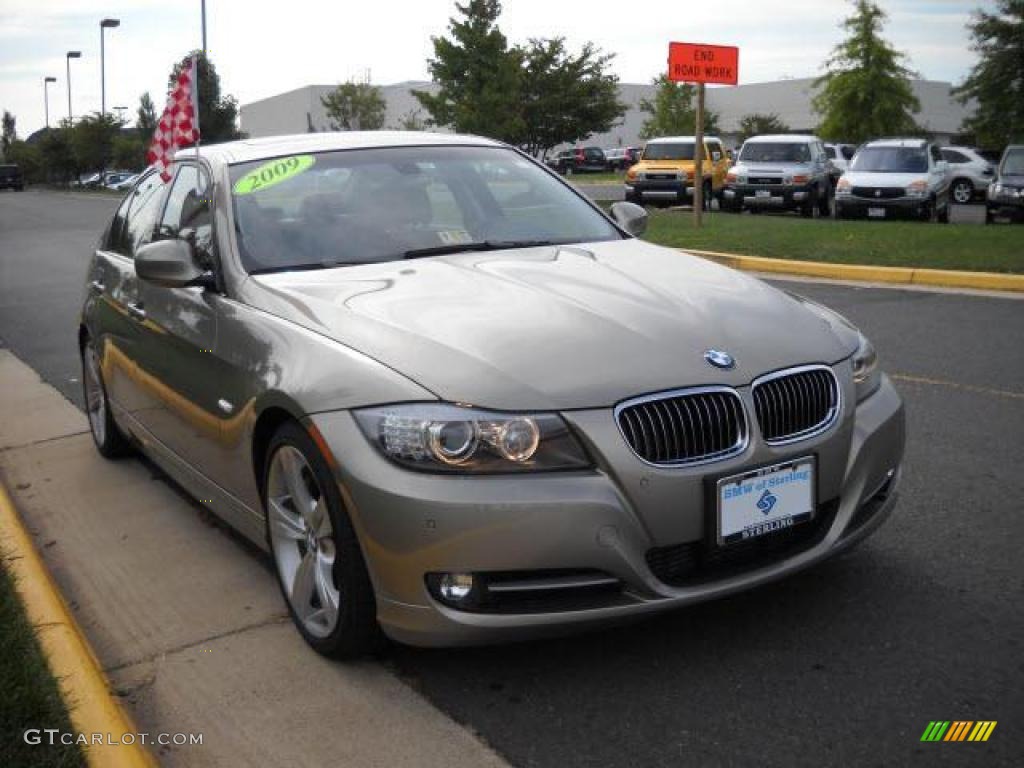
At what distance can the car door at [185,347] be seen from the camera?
421cm

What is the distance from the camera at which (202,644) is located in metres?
3.81

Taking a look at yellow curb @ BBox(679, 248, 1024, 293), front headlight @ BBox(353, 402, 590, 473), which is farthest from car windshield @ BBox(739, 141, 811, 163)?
front headlight @ BBox(353, 402, 590, 473)

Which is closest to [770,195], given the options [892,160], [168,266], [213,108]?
[892,160]

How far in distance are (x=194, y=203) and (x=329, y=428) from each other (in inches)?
74.9

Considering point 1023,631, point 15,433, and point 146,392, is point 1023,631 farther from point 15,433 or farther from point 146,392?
point 15,433

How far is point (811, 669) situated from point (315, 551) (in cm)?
152

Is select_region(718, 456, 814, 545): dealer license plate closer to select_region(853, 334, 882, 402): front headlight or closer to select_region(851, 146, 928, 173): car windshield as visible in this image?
select_region(853, 334, 882, 402): front headlight

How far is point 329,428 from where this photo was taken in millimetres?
3295

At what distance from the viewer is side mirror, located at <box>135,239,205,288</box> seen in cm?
421

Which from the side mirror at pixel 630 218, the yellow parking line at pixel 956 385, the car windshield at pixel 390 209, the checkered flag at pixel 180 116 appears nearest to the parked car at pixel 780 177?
the yellow parking line at pixel 956 385

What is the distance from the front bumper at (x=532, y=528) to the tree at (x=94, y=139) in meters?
74.1

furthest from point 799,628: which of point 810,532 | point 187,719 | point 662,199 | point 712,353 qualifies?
point 662,199

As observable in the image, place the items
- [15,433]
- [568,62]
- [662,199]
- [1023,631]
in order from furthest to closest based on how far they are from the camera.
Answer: [568,62] < [662,199] < [15,433] < [1023,631]

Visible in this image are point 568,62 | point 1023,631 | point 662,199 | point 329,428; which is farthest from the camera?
point 568,62
